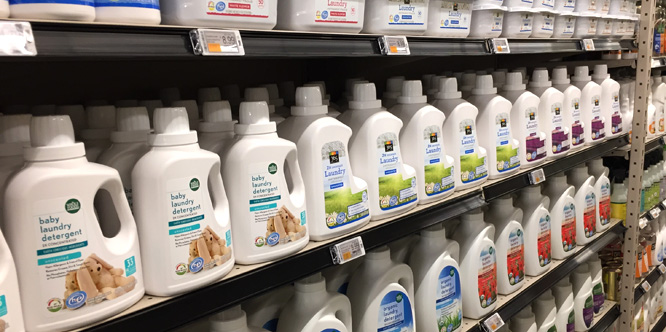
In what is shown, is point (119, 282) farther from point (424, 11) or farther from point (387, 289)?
point (424, 11)

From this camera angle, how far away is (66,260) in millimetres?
898

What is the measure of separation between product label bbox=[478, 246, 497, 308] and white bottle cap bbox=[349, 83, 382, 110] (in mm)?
736

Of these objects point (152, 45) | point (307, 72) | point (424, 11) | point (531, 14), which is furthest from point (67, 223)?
point (531, 14)

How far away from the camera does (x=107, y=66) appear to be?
1.57 m

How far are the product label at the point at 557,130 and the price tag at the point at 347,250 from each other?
1.19 metres

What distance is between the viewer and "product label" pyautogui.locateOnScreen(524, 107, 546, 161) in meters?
2.12

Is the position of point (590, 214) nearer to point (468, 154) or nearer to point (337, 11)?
point (468, 154)

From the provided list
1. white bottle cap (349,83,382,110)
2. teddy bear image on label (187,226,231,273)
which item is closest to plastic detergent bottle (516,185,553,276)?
white bottle cap (349,83,382,110)

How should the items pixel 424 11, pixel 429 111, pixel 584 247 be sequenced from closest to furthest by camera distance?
1. pixel 424 11
2. pixel 429 111
3. pixel 584 247

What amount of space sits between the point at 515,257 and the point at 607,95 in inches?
37.3

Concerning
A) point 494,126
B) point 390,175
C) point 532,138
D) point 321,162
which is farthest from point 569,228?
point 321,162

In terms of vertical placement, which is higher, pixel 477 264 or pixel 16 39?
pixel 16 39

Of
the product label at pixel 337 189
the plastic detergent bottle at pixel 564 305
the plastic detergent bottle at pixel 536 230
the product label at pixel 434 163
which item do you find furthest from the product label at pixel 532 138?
the product label at pixel 337 189

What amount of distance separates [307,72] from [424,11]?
695 millimetres
